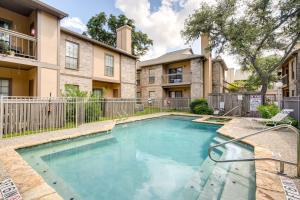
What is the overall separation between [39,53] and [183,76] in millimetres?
15476

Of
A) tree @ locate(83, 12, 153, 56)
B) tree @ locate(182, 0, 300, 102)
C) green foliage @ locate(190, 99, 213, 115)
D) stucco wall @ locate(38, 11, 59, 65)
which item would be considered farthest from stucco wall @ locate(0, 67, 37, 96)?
tree @ locate(83, 12, 153, 56)

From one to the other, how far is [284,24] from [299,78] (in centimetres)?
647

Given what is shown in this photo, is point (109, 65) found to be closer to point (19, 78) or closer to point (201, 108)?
point (19, 78)

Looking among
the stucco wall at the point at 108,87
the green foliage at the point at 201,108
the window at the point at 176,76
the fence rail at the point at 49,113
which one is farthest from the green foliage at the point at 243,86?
the fence rail at the point at 49,113

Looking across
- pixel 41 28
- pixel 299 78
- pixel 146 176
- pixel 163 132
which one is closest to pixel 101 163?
pixel 146 176

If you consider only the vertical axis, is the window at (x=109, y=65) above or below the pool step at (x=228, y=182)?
above

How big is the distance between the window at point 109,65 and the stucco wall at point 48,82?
5629 millimetres

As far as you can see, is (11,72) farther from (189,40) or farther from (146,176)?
(189,40)

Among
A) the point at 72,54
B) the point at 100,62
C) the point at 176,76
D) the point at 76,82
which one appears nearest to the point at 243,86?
the point at 176,76

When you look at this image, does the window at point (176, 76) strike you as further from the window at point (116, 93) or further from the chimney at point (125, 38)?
the window at point (116, 93)

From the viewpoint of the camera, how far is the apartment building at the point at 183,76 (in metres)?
19.2

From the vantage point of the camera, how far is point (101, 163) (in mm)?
5238

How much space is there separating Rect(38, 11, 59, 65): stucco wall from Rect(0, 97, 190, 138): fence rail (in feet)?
8.93

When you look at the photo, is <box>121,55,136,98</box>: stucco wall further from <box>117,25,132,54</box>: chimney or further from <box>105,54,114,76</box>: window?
<box>117,25,132,54</box>: chimney
